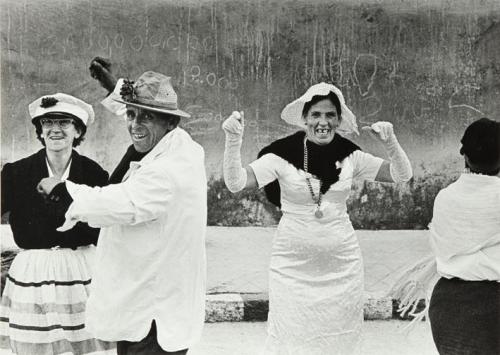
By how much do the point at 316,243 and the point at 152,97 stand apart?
1.50m

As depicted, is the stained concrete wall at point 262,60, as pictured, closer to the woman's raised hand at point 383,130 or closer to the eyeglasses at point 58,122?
the eyeglasses at point 58,122

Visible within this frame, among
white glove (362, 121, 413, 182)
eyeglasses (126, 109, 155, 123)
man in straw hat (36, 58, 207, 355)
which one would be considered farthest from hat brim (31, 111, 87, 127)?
white glove (362, 121, 413, 182)

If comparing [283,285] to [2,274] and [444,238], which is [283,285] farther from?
[2,274]

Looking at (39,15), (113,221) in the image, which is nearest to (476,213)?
(113,221)

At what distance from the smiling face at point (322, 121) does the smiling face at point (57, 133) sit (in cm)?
133

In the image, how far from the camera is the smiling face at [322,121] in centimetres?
450

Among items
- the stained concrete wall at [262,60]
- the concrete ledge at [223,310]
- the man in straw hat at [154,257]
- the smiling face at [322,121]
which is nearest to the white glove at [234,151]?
the smiling face at [322,121]

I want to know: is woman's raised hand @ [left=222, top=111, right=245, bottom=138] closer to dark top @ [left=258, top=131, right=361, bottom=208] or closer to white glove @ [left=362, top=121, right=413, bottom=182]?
dark top @ [left=258, top=131, right=361, bottom=208]

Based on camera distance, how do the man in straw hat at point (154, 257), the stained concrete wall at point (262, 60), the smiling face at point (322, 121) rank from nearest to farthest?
the man in straw hat at point (154, 257), the smiling face at point (322, 121), the stained concrete wall at point (262, 60)

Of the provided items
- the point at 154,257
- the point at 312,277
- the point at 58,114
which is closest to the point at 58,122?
the point at 58,114

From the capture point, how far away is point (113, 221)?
2930mm

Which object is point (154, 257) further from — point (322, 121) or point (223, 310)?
point (223, 310)

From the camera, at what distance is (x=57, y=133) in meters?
4.29

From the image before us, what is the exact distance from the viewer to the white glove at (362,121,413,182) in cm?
430
